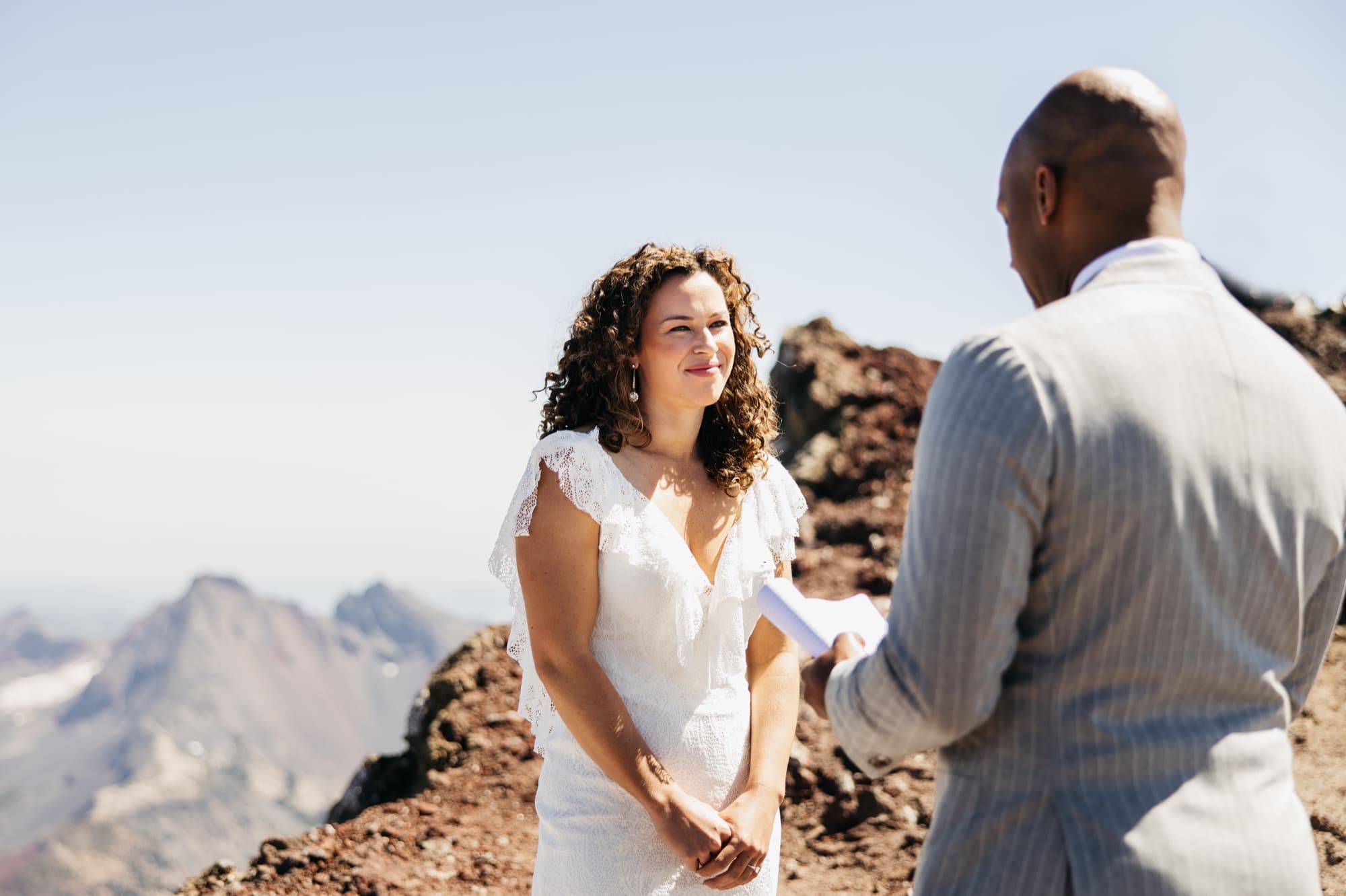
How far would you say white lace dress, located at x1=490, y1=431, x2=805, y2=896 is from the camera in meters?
2.99

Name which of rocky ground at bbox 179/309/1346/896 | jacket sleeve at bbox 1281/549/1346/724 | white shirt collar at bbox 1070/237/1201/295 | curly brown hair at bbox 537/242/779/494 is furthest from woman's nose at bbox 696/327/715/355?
rocky ground at bbox 179/309/1346/896

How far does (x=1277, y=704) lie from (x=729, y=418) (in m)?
1.96

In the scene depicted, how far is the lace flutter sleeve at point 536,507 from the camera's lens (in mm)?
3018

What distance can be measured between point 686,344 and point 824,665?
150 cm

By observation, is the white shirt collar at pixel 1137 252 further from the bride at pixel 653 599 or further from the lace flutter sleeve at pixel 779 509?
the lace flutter sleeve at pixel 779 509

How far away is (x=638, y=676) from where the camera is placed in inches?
121

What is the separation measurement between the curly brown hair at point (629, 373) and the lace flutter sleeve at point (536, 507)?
142 mm

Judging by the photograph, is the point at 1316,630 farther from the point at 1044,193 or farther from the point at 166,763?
the point at 166,763

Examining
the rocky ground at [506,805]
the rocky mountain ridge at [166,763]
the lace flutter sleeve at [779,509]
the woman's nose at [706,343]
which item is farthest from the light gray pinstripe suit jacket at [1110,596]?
the rocky mountain ridge at [166,763]

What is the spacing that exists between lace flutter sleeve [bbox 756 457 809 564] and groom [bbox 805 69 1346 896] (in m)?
1.68

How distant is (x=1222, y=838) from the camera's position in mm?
1597

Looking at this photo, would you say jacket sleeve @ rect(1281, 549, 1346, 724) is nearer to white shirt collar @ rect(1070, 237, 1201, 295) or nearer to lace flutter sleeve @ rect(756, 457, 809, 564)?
white shirt collar @ rect(1070, 237, 1201, 295)

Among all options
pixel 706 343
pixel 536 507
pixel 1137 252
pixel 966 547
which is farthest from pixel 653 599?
pixel 1137 252

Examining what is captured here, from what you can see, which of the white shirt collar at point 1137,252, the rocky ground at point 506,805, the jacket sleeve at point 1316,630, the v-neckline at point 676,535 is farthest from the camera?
the rocky ground at point 506,805
